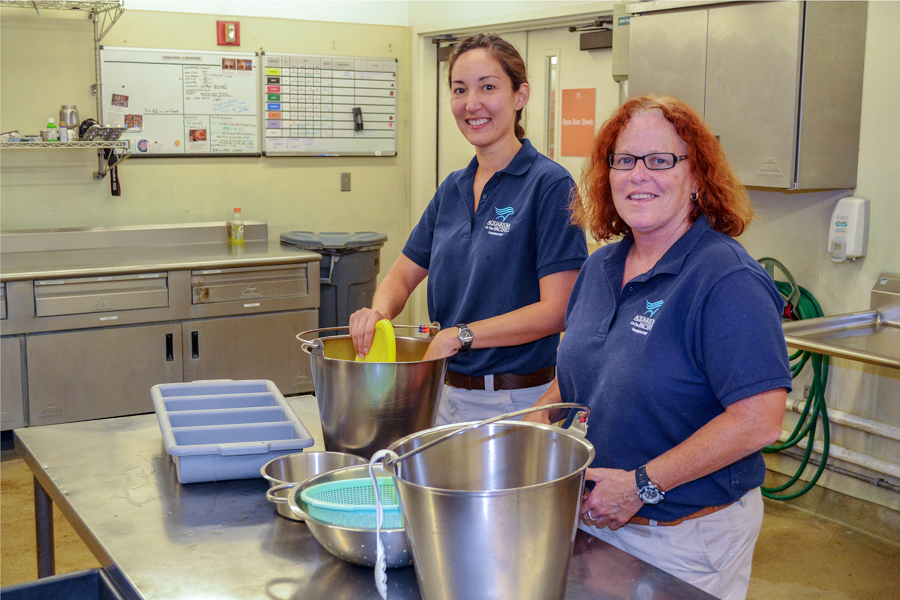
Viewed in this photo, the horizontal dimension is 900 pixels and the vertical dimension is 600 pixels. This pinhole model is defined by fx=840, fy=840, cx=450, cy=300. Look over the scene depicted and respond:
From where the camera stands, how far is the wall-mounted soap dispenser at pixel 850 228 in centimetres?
312

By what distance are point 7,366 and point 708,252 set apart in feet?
10.9

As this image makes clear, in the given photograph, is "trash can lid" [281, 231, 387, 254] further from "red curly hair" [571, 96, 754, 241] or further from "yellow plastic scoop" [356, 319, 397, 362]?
"red curly hair" [571, 96, 754, 241]

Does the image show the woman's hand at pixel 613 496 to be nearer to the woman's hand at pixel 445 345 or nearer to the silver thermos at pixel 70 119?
the woman's hand at pixel 445 345

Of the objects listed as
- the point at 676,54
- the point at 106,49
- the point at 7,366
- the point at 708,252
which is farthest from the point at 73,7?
the point at 708,252

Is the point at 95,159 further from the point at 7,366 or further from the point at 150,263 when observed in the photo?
the point at 7,366

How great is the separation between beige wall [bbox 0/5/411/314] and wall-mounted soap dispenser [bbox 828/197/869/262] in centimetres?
286

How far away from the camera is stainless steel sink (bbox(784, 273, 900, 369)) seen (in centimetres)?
258

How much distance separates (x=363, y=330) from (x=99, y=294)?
266 centimetres

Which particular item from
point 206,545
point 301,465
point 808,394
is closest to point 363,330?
point 301,465

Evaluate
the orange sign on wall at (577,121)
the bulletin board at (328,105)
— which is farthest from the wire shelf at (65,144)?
the orange sign on wall at (577,121)

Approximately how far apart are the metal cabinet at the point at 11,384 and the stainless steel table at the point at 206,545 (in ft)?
7.27

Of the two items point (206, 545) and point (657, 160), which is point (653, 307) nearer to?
point (657, 160)

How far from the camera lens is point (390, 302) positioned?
2.05 metres

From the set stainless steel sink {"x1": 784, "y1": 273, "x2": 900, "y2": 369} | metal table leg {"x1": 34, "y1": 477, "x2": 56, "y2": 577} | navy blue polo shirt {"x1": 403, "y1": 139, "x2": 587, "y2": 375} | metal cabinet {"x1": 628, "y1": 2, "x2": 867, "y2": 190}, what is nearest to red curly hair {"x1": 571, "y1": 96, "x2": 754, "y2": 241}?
navy blue polo shirt {"x1": 403, "y1": 139, "x2": 587, "y2": 375}
